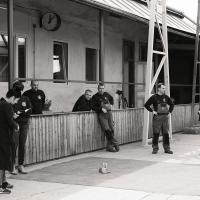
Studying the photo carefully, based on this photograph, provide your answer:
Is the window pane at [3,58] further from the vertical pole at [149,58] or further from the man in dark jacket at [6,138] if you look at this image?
the man in dark jacket at [6,138]

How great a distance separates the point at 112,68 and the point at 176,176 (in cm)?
1166

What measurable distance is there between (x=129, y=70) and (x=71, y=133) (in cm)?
1054

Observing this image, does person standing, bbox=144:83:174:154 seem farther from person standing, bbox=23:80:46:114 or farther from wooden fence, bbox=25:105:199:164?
person standing, bbox=23:80:46:114

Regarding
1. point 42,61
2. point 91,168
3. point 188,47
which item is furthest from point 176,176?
point 188,47

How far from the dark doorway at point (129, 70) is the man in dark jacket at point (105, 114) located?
8742mm

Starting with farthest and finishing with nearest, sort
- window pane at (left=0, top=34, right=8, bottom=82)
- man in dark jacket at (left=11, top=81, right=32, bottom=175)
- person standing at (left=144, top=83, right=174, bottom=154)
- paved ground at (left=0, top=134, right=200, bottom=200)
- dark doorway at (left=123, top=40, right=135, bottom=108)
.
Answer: dark doorway at (left=123, top=40, right=135, bottom=108), window pane at (left=0, top=34, right=8, bottom=82), person standing at (left=144, top=83, right=174, bottom=154), man in dark jacket at (left=11, top=81, right=32, bottom=175), paved ground at (left=0, top=134, right=200, bottom=200)

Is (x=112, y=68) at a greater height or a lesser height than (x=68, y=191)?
greater

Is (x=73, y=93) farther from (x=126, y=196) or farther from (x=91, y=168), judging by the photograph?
(x=126, y=196)

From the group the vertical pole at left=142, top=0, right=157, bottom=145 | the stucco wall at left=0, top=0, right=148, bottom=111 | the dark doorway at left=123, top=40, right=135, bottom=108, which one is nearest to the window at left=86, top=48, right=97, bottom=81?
the stucco wall at left=0, top=0, right=148, bottom=111

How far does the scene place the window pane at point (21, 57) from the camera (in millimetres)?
15111

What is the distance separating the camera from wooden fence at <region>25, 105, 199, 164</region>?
35.4 ft

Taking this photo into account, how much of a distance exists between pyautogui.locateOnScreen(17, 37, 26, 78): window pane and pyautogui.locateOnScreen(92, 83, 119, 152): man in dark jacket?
3149 millimetres

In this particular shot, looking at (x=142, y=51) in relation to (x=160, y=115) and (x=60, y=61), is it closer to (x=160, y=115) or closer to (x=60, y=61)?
(x=60, y=61)

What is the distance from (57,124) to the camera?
1159 centimetres
